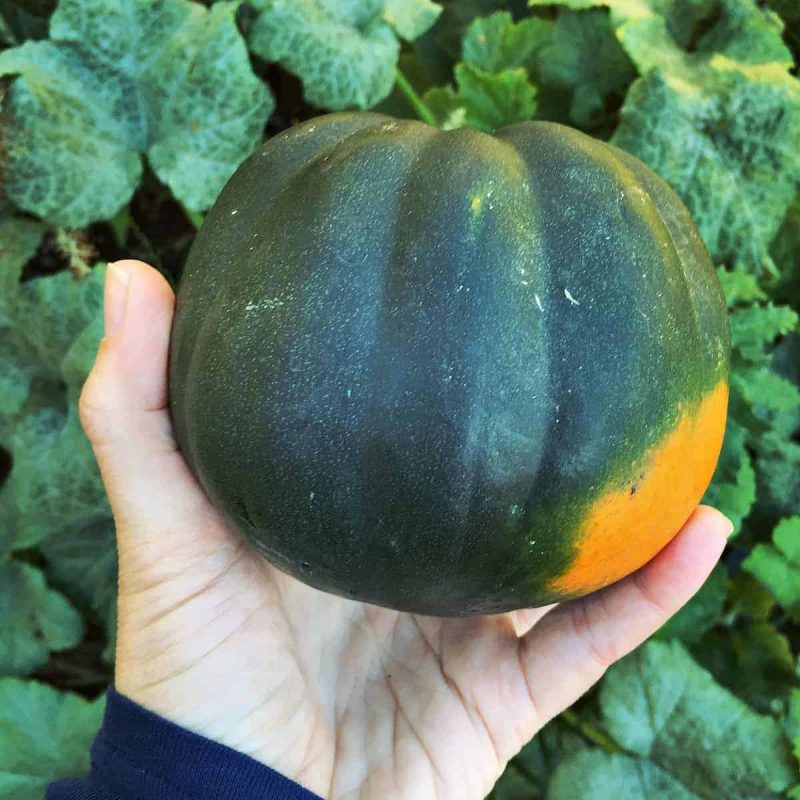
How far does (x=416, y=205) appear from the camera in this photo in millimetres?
907

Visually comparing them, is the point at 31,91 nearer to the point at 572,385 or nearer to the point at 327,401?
the point at 327,401

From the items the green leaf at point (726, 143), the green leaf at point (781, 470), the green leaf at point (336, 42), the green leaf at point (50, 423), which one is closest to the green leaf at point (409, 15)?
the green leaf at point (336, 42)

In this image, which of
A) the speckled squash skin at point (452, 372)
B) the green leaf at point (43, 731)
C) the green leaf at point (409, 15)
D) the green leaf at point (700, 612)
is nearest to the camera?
the speckled squash skin at point (452, 372)

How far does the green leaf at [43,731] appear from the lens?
1575mm

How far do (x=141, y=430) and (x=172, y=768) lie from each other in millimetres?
433

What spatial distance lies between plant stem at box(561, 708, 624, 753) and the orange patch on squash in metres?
0.88

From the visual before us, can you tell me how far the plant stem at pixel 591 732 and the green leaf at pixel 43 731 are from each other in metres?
0.93

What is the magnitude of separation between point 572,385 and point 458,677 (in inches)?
26.0

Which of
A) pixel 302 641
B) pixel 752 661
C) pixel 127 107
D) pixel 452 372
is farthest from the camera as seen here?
pixel 752 661

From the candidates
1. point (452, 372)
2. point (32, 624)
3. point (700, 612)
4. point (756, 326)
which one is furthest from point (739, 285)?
point (32, 624)

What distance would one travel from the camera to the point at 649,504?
936 millimetres

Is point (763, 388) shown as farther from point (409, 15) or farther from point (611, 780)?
point (409, 15)

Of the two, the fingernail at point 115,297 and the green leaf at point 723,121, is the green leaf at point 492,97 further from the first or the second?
the fingernail at point 115,297

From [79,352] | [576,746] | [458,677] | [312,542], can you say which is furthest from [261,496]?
[576,746]
